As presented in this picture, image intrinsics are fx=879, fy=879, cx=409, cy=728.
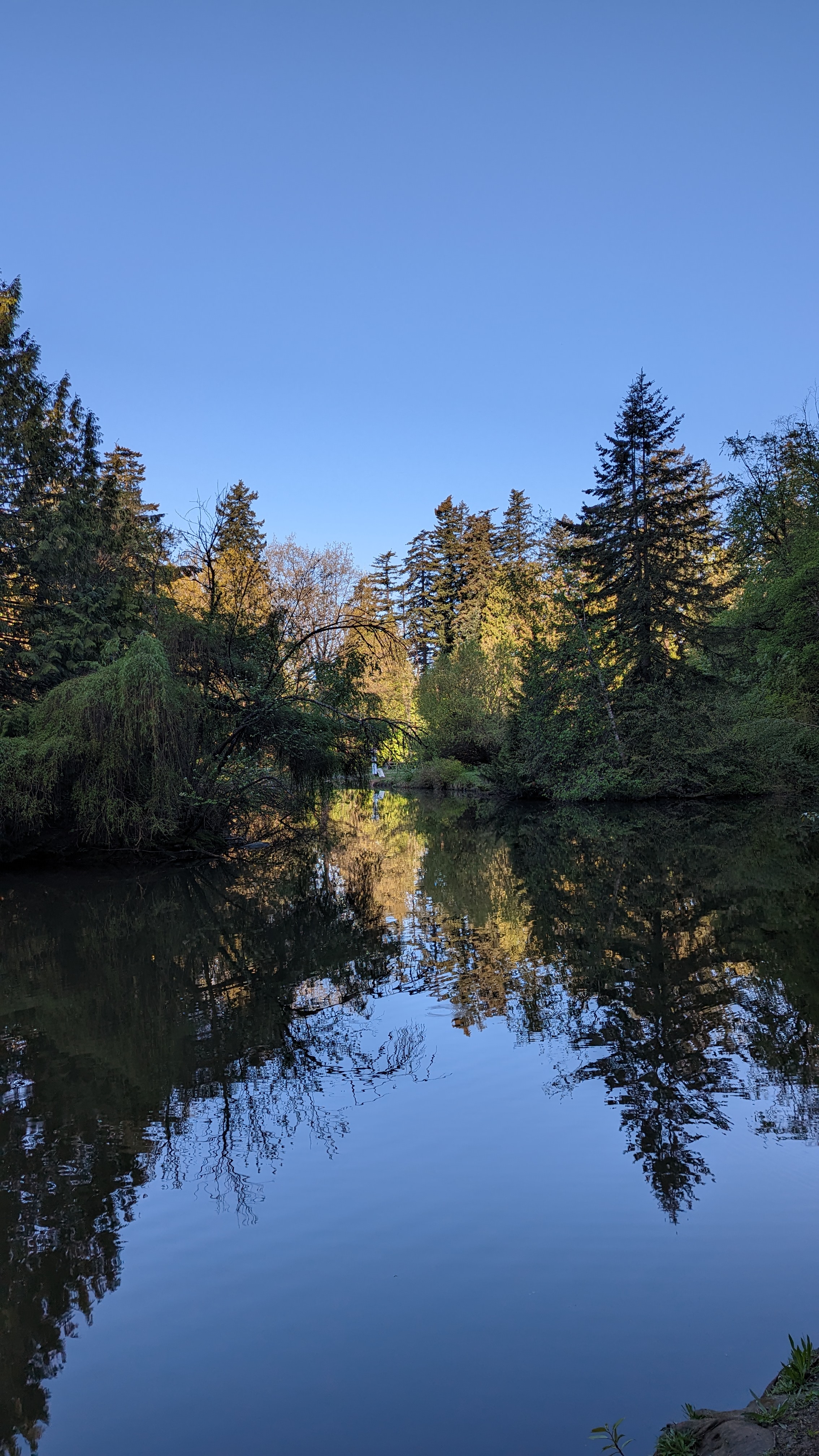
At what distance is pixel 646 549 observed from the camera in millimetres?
29891

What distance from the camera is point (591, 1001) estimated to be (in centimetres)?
795

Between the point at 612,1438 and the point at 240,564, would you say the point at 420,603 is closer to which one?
the point at 240,564

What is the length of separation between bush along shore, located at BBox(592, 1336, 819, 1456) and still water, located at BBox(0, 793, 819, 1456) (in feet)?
0.35

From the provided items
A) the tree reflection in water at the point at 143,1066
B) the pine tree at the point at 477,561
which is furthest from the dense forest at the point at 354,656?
the pine tree at the point at 477,561

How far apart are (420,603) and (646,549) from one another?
43.4 metres

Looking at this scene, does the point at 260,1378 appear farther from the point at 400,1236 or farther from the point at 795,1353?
the point at 795,1353

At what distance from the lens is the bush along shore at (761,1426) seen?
2342 mm

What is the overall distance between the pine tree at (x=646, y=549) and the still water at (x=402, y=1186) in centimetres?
1989

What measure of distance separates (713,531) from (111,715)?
33.5m

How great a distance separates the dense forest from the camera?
53.0 feet

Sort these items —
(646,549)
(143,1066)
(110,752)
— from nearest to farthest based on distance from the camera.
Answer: (143,1066) → (110,752) → (646,549)

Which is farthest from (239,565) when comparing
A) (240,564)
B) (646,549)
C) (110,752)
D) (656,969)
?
(656,969)

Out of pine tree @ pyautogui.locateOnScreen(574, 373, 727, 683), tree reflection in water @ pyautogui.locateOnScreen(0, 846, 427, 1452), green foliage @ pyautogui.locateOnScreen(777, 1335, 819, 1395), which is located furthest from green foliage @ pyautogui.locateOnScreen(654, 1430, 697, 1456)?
pine tree @ pyautogui.locateOnScreen(574, 373, 727, 683)

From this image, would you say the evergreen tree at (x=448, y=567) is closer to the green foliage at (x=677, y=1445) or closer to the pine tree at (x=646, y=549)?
the pine tree at (x=646, y=549)
